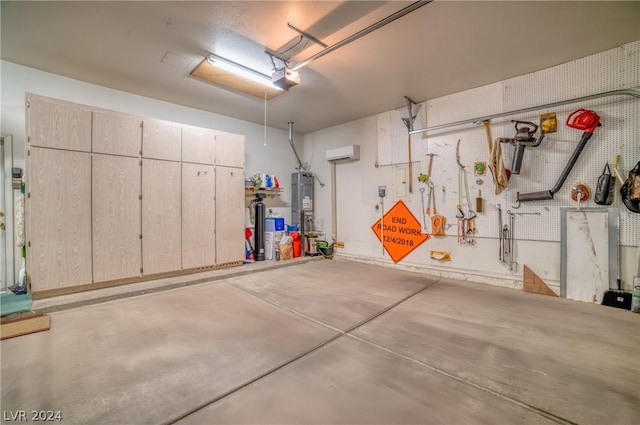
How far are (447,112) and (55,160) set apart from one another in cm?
570

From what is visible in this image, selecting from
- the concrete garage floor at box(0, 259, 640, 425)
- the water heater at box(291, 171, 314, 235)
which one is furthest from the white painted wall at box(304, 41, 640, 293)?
the water heater at box(291, 171, 314, 235)

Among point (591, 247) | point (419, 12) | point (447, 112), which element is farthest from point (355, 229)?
point (419, 12)

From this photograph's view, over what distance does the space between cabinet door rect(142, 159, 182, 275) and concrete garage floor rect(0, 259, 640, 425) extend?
0.87 metres

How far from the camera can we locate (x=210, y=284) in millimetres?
3926

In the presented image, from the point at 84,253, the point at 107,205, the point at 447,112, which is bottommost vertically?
the point at 84,253

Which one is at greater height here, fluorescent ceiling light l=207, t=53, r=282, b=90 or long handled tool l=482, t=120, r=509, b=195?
fluorescent ceiling light l=207, t=53, r=282, b=90

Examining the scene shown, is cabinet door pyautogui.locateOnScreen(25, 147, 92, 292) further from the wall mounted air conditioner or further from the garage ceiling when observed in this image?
the wall mounted air conditioner

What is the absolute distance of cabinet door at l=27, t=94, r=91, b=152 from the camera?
3.08 meters

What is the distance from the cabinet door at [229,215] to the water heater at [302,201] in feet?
5.04

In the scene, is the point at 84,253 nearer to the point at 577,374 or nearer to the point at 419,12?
the point at 419,12

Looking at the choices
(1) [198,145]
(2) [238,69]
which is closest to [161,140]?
(1) [198,145]

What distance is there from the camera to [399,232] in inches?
196

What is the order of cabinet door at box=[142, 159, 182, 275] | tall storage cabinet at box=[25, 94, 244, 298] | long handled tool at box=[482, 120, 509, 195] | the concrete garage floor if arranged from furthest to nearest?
cabinet door at box=[142, 159, 182, 275] < long handled tool at box=[482, 120, 509, 195] < tall storage cabinet at box=[25, 94, 244, 298] < the concrete garage floor

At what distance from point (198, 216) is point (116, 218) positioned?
1112 millimetres
